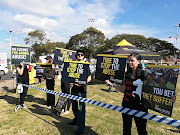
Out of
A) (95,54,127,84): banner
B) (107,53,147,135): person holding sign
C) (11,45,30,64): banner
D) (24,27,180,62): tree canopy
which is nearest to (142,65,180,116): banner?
(107,53,147,135): person holding sign

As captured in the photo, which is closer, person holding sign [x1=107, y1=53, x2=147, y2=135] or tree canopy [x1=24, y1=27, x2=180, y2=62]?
person holding sign [x1=107, y1=53, x2=147, y2=135]

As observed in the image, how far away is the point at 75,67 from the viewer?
3.15 metres

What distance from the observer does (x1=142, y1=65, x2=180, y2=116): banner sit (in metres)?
1.85

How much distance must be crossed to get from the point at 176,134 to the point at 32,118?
4.21m

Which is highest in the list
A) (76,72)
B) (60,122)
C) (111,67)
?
(111,67)

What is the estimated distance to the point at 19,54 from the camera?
6.05 meters

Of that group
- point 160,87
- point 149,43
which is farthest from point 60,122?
point 149,43

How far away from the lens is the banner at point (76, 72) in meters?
3.06

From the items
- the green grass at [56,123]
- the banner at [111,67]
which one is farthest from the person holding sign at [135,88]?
the green grass at [56,123]

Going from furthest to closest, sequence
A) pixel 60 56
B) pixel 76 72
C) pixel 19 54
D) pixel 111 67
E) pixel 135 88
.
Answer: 1. pixel 19 54
2. pixel 60 56
3. pixel 76 72
4. pixel 111 67
5. pixel 135 88

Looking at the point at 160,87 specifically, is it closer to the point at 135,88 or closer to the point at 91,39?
the point at 135,88

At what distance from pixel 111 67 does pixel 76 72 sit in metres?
0.92

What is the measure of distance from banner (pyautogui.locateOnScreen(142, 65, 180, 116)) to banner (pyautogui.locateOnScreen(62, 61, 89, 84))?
140 centimetres

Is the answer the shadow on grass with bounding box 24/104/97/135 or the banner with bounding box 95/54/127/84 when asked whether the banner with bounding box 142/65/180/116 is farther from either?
the shadow on grass with bounding box 24/104/97/135
